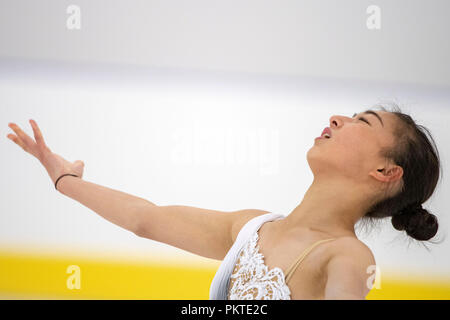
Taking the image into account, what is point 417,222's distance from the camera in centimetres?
183

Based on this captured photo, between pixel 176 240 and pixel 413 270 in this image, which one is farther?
pixel 413 270

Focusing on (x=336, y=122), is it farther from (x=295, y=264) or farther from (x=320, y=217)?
(x=295, y=264)

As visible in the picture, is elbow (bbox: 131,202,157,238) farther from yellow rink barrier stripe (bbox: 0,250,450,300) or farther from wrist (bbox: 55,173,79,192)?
yellow rink barrier stripe (bbox: 0,250,450,300)

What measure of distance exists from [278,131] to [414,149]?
1.06m

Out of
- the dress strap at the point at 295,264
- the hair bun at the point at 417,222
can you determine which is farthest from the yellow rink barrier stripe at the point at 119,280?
the dress strap at the point at 295,264

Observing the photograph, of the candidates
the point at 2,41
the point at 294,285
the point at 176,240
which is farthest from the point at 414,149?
the point at 2,41

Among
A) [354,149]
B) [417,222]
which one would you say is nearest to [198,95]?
[354,149]

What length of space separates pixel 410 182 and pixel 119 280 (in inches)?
59.9

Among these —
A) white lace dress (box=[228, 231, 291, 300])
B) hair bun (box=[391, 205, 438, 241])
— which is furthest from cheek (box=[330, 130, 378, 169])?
white lace dress (box=[228, 231, 291, 300])

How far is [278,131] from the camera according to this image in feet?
9.18

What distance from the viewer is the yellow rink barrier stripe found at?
2.70 m

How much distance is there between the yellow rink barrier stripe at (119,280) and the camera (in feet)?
8.85

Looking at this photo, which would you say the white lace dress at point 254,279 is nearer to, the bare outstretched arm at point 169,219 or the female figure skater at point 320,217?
the female figure skater at point 320,217
